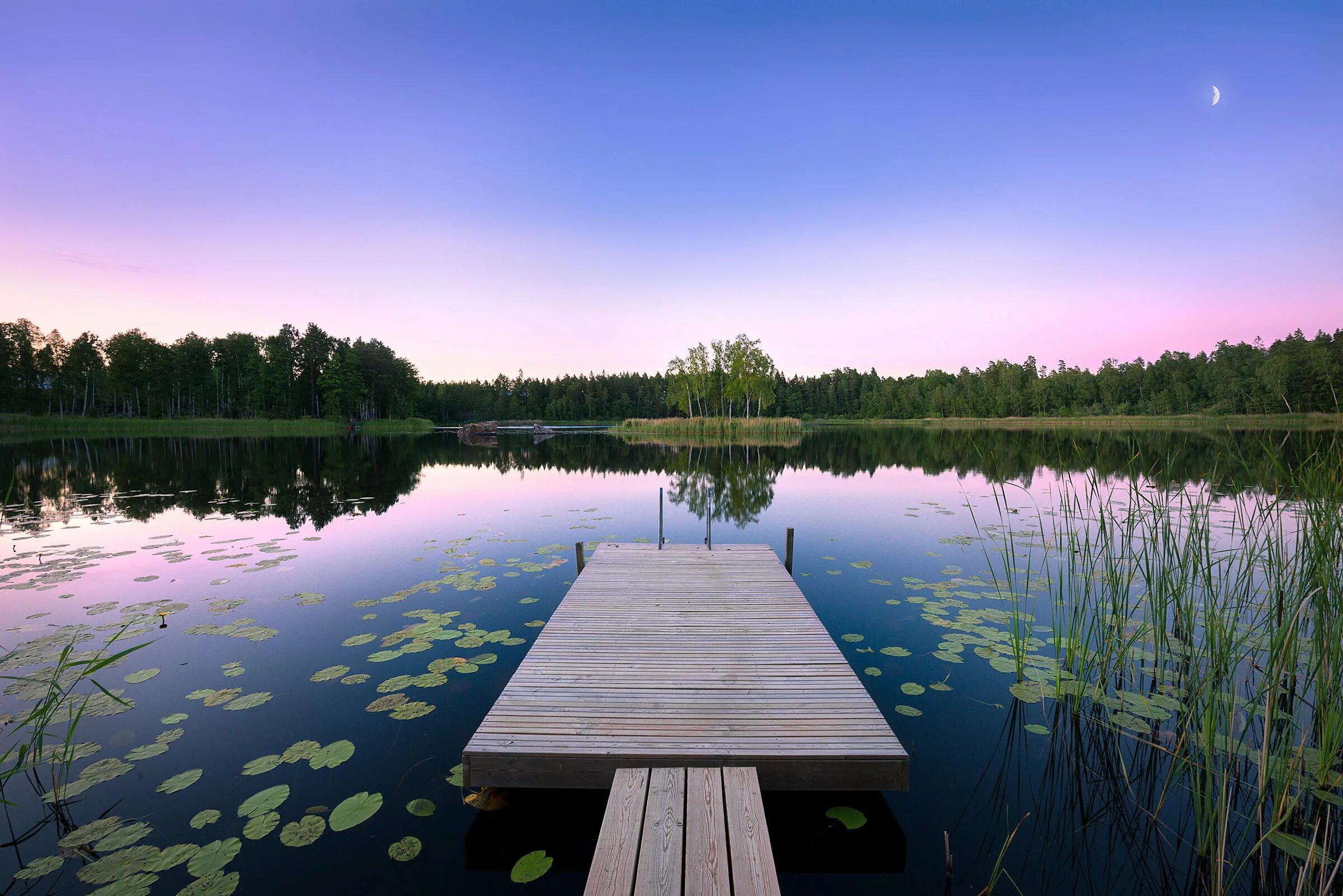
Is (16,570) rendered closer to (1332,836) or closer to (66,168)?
(1332,836)

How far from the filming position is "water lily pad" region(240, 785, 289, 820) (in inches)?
117

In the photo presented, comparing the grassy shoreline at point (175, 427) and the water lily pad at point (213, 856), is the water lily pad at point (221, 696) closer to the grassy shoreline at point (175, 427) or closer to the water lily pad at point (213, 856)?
the water lily pad at point (213, 856)

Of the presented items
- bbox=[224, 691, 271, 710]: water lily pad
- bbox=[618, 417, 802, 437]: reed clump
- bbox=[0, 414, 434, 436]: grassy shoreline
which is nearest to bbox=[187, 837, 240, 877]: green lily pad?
bbox=[224, 691, 271, 710]: water lily pad

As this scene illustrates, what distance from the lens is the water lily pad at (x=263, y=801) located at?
2.98 meters

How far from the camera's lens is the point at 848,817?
3.08 meters

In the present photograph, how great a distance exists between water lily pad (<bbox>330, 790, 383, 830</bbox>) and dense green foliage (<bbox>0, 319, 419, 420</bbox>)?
227 feet

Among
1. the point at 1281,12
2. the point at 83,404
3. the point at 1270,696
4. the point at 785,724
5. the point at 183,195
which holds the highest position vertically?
the point at 183,195

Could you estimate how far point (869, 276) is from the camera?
95.6ft

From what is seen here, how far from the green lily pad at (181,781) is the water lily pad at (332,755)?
65cm

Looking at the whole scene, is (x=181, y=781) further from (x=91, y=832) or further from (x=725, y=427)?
Result: (x=725, y=427)

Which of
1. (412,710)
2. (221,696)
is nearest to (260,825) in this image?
(412,710)

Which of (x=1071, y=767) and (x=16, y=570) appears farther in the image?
(x=16, y=570)

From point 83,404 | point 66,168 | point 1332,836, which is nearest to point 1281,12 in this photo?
point 1332,836

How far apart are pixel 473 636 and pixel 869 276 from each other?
3043 centimetres
